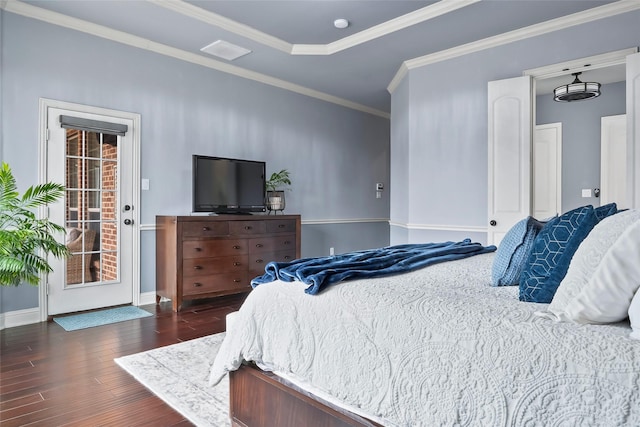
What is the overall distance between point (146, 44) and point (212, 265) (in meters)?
2.38

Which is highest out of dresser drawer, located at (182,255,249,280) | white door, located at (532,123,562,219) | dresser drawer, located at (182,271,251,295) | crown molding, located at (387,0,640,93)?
crown molding, located at (387,0,640,93)

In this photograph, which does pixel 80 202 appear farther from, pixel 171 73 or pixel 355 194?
pixel 355 194

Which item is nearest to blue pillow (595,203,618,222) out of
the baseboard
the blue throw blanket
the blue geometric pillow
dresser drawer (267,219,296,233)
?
the blue geometric pillow

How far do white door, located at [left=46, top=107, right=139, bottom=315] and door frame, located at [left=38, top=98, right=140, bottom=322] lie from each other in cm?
2

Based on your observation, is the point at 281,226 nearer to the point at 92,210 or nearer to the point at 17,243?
the point at 92,210

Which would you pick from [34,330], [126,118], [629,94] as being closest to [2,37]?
[126,118]

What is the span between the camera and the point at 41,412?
1.99 m

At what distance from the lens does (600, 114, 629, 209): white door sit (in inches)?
193

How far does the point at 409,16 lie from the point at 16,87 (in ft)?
11.4

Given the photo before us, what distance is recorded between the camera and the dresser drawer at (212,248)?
3.92m

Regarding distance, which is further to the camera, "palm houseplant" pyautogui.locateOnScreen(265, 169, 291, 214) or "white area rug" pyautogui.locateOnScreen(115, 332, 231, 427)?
"palm houseplant" pyautogui.locateOnScreen(265, 169, 291, 214)

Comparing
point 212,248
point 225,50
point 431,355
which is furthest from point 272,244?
point 431,355

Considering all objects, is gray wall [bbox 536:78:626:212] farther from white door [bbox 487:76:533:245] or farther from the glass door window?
the glass door window

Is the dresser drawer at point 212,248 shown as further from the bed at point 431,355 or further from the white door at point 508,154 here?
the white door at point 508,154
